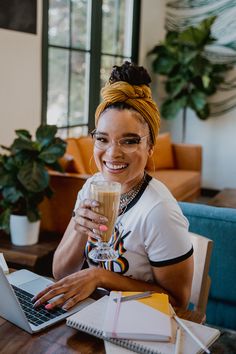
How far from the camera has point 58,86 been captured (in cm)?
432

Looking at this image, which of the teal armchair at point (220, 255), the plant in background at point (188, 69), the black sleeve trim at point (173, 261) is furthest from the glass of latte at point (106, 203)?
the plant in background at point (188, 69)

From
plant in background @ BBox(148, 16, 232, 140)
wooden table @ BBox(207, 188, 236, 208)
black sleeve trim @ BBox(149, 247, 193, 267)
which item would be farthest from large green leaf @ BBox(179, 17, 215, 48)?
black sleeve trim @ BBox(149, 247, 193, 267)

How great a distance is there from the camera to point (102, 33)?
500 cm

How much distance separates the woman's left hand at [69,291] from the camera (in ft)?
3.59

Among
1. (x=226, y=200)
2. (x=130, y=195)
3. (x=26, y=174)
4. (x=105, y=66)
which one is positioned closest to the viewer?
(x=130, y=195)

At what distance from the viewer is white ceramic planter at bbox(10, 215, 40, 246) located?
9.79 feet

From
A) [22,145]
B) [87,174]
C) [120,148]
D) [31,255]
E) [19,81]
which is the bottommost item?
[31,255]

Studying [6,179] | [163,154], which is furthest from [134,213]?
[163,154]

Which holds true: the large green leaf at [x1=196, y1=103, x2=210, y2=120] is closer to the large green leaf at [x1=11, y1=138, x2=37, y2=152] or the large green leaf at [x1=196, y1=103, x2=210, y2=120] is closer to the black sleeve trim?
the large green leaf at [x1=11, y1=138, x2=37, y2=152]

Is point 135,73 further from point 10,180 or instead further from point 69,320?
point 10,180

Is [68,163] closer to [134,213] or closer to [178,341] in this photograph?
[134,213]

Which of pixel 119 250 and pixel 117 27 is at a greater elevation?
pixel 117 27

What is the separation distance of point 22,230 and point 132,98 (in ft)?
6.34

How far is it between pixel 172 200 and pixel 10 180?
1.73 meters
